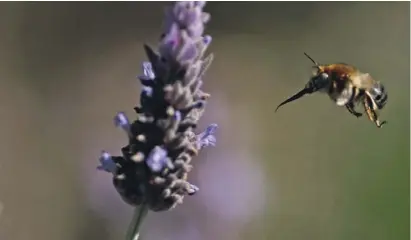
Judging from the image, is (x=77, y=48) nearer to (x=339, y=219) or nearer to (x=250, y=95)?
(x=250, y=95)

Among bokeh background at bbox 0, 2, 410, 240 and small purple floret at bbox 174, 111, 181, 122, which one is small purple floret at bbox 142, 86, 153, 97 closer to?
small purple floret at bbox 174, 111, 181, 122

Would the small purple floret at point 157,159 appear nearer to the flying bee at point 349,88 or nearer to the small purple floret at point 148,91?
the small purple floret at point 148,91

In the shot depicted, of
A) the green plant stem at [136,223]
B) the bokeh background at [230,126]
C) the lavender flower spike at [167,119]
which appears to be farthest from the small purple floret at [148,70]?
the bokeh background at [230,126]

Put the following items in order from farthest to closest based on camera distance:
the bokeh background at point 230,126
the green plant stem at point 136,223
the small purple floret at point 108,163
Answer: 1. the bokeh background at point 230,126
2. the small purple floret at point 108,163
3. the green plant stem at point 136,223

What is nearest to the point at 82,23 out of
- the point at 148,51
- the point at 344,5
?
the point at 344,5

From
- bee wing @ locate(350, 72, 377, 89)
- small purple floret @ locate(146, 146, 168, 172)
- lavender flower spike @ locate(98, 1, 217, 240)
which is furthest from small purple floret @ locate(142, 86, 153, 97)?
bee wing @ locate(350, 72, 377, 89)

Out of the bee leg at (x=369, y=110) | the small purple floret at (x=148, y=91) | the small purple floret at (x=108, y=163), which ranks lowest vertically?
the small purple floret at (x=108, y=163)

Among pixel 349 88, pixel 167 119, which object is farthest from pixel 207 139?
pixel 349 88
